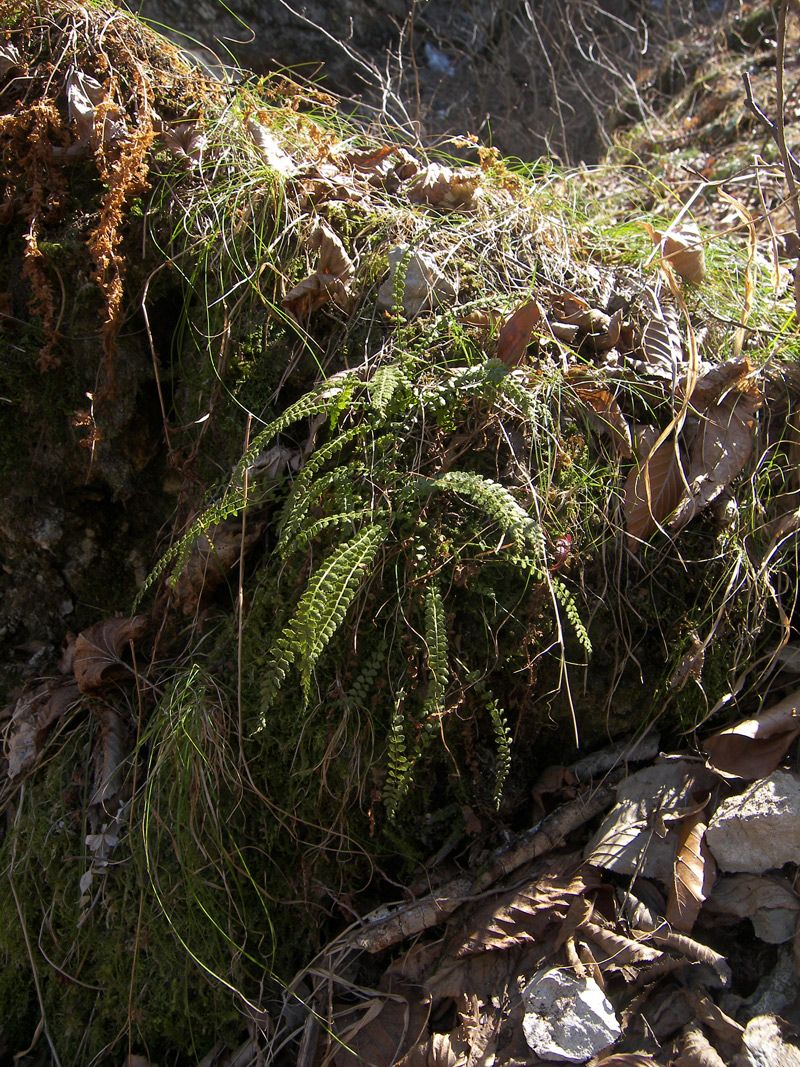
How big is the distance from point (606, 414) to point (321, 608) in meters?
1.14

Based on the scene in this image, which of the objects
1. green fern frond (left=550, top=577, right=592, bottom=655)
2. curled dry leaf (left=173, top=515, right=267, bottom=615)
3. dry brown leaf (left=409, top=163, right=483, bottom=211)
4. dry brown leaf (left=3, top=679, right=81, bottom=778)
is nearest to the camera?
green fern frond (left=550, top=577, right=592, bottom=655)

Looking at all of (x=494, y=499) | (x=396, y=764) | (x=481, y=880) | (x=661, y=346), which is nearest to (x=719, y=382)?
(x=661, y=346)

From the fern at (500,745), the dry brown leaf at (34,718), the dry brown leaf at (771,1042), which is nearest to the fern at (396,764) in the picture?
the fern at (500,745)

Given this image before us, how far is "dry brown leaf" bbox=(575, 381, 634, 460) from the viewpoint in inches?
86.4

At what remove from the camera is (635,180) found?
13.2 ft

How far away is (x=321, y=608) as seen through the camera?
1.76 metres

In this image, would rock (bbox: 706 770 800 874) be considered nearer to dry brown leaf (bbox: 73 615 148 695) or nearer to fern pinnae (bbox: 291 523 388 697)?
fern pinnae (bbox: 291 523 388 697)

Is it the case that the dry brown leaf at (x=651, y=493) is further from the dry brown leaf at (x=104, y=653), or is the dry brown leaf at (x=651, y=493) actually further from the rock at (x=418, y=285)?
the dry brown leaf at (x=104, y=653)

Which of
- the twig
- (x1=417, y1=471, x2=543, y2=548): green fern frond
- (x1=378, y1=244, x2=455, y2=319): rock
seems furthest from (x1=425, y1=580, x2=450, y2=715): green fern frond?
(x1=378, y1=244, x2=455, y2=319): rock

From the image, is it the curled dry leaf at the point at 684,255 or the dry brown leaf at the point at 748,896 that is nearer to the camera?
the dry brown leaf at the point at 748,896

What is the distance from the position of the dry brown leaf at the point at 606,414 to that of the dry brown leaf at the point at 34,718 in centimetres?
198

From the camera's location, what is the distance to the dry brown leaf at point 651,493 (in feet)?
A: 6.88

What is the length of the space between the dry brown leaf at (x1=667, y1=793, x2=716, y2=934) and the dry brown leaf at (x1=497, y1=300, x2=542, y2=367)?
1433 mm

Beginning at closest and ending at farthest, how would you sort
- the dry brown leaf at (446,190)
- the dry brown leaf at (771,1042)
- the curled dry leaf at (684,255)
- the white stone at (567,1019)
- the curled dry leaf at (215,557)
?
1. the dry brown leaf at (771,1042)
2. the white stone at (567,1019)
3. the curled dry leaf at (215,557)
4. the curled dry leaf at (684,255)
5. the dry brown leaf at (446,190)
